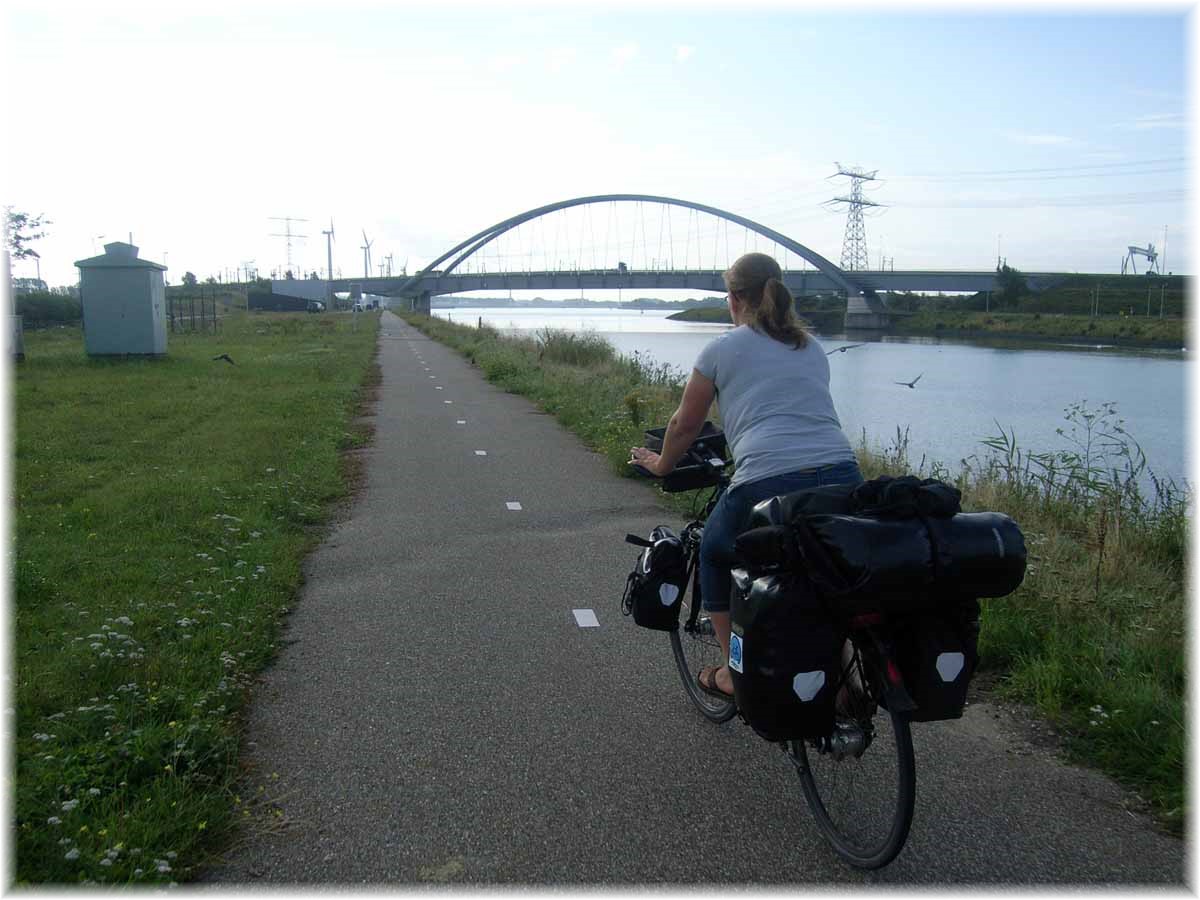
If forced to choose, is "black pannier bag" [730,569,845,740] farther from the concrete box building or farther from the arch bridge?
the arch bridge

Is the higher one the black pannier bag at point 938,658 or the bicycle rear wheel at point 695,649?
the black pannier bag at point 938,658

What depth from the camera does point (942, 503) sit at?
2479 mm

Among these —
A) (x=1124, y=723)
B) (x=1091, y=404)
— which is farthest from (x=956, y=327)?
(x=1124, y=723)

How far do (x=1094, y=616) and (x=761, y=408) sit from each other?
2458 millimetres

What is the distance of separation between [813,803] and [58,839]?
83.4 inches

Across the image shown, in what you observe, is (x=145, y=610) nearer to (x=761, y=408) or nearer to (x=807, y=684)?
(x=761, y=408)

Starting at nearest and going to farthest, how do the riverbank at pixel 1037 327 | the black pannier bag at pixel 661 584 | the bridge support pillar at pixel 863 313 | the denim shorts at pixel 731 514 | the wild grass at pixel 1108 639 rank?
the denim shorts at pixel 731 514 < the wild grass at pixel 1108 639 < the black pannier bag at pixel 661 584 < the riverbank at pixel 1037 327 < the bridge support pillar at pixel 863 313

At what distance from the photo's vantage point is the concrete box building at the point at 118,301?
67.3ft

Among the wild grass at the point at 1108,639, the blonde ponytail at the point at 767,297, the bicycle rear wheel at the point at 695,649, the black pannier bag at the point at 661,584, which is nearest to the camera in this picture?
the blonde ponytail at the point at 767,297

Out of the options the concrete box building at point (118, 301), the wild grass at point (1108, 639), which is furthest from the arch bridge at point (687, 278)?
the wild grass at point (1108, 639)

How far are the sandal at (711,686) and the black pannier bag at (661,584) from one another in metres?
0.24

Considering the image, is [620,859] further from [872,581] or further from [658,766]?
[872,581]

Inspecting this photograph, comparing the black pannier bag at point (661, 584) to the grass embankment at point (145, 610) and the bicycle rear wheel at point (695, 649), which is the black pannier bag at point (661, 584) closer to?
the bicycle rear wheel at point (695, 649)

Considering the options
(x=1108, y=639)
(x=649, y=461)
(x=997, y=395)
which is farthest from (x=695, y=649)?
(x=997, y=395)
